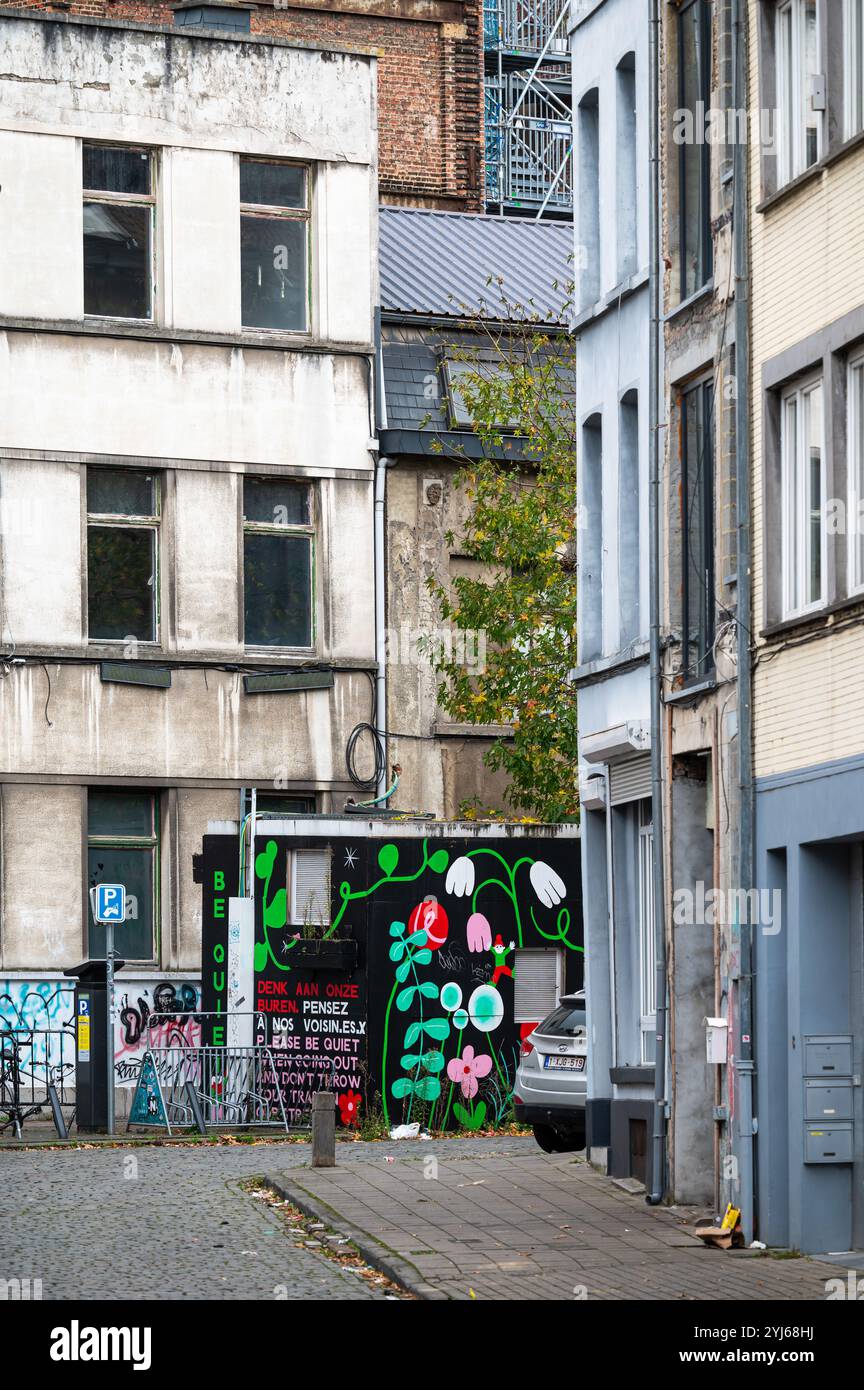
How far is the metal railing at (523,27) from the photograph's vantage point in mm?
49625

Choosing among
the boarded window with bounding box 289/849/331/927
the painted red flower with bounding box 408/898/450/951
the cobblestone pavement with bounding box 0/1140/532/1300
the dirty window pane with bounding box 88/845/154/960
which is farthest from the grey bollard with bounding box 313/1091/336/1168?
the dirty window pane with bounding box 88/845/154/960

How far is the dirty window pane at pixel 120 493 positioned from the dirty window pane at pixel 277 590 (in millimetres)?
1412

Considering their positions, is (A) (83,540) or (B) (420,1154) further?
(A) (83,540)

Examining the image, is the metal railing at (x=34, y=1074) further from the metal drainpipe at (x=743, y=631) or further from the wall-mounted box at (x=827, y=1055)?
the wall-mounted box at (x=827, y=1055)

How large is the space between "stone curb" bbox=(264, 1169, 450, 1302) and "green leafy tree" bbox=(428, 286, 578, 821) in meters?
10.7

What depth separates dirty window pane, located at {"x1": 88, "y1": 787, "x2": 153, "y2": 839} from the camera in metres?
31.7

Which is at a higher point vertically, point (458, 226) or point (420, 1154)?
point (458, 226)

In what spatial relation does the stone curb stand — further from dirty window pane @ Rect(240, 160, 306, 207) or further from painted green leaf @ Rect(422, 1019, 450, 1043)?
dirty window pane @ Rect(240, 160, 306, 207)

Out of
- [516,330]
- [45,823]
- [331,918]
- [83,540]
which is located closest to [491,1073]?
[331,918]

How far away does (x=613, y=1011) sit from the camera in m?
21.5

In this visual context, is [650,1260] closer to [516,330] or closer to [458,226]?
[516,330]

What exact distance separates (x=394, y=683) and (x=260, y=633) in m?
1.89

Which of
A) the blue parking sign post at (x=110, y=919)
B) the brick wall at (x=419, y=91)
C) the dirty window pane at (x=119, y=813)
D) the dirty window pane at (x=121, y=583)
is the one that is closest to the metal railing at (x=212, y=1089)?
the blue parking sign post at (x=110, y=919)

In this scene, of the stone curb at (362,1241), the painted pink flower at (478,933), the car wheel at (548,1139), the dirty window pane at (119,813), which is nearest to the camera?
the stone curb at (362,1241)
